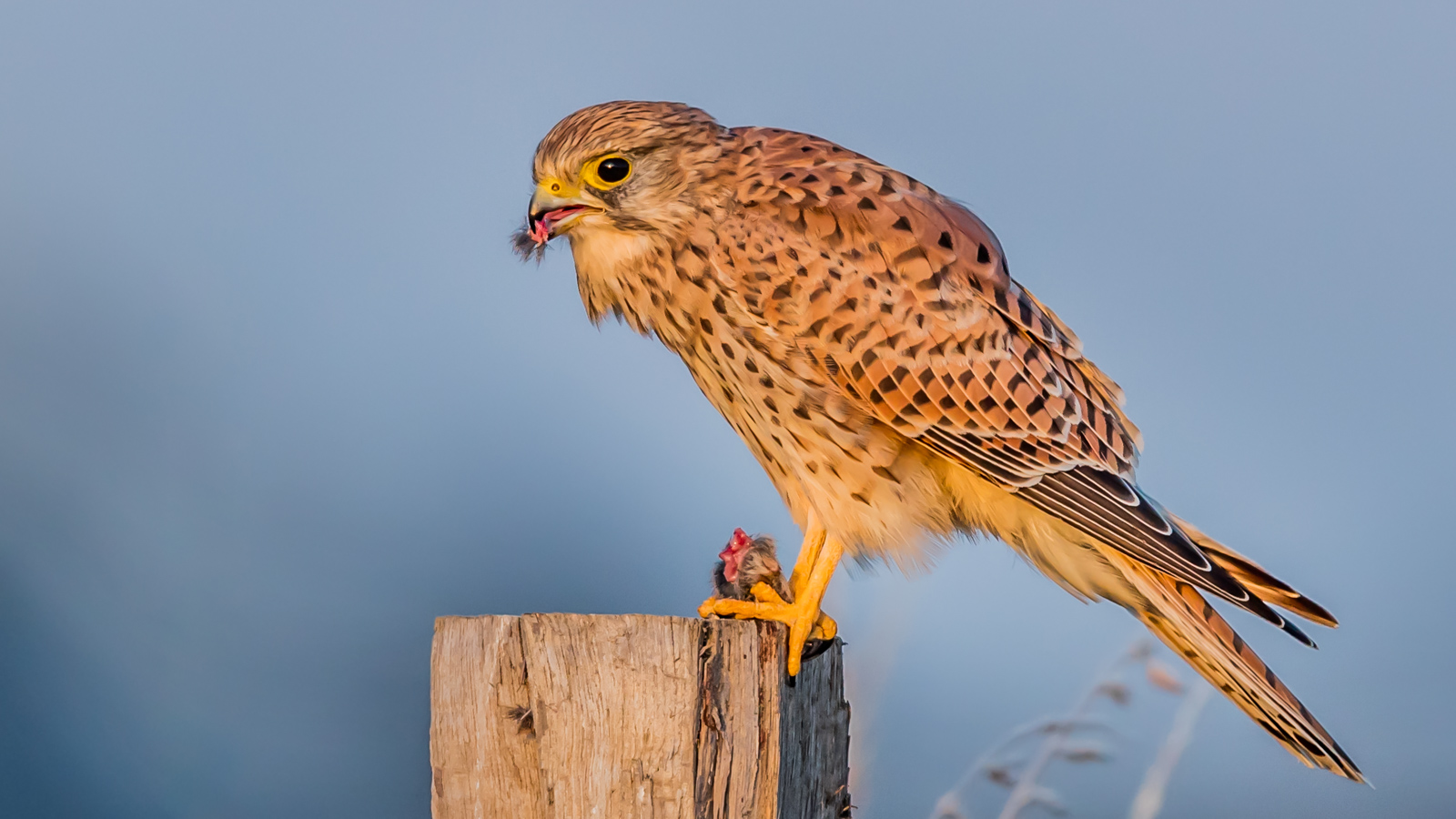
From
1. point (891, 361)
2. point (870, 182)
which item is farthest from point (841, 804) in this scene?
point (870, 182)

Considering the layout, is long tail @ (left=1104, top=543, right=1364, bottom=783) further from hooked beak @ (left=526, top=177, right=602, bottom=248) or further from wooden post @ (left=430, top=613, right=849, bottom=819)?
hooked beak @ (left=526, top=177, right=602, bottom=248)

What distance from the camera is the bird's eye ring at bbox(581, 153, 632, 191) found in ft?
6.20

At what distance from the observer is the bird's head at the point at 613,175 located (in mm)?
1886

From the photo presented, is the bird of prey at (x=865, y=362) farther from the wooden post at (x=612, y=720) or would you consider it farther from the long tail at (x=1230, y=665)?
the wooden post at (x=612, y=720)

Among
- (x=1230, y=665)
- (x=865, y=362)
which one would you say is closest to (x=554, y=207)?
(x=865, y=362)

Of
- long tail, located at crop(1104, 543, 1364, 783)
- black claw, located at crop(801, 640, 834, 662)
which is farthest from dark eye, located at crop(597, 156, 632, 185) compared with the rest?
long tail, located at crop(1104, 543, 1364, 783)

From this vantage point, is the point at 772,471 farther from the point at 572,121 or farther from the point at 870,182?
the point at 572,121

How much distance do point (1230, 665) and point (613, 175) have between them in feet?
4.38

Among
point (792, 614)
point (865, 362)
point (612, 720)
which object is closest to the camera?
point (612, 720)

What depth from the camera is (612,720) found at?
1.54 m

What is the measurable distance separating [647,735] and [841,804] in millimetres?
571

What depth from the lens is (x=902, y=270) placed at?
1924 millimetres

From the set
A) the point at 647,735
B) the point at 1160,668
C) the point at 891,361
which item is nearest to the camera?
the point at 647,735

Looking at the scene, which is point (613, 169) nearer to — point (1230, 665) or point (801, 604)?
point (801, 604)
